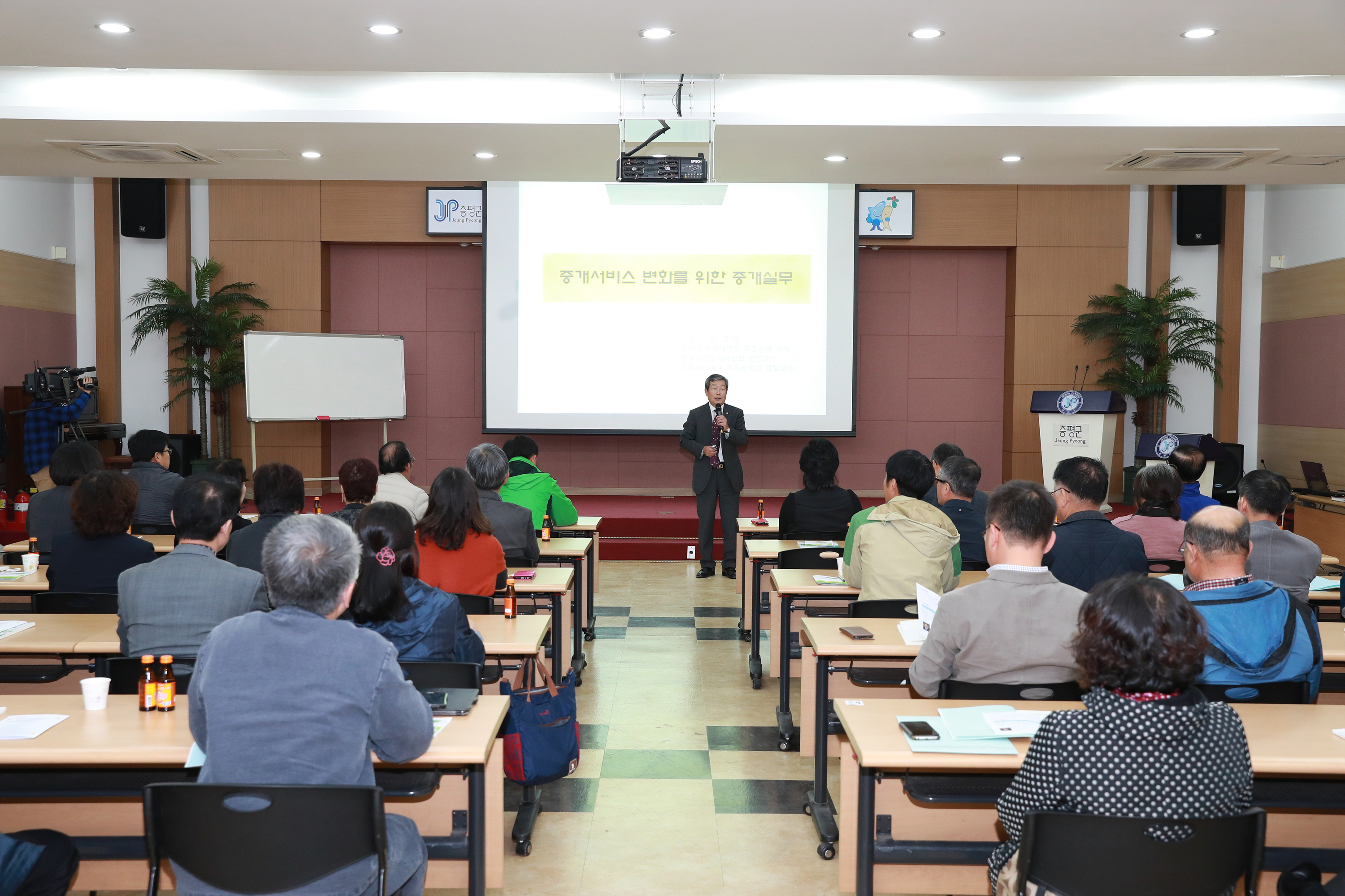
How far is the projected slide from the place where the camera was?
973 cm

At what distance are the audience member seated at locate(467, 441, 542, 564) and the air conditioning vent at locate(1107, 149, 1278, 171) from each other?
452cm

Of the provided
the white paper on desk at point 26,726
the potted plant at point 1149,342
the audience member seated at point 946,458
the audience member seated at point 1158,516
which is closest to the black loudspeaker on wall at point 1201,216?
the potted plant at point 1149,342

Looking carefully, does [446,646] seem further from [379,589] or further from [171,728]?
[171,728]

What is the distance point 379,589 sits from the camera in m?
2.60

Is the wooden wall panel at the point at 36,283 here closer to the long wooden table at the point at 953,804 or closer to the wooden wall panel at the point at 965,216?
the wooden wall panel at the point at 965,216

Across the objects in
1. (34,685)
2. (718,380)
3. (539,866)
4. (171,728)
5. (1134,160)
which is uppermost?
(1134,160)

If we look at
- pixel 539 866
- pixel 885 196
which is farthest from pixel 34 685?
pixel 885 196

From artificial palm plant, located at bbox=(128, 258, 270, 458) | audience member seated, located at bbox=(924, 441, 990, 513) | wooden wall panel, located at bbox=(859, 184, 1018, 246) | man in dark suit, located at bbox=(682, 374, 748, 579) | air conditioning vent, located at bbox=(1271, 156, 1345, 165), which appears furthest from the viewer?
wooden wall panel, located at bbox=(859, 184, 1018, 246)

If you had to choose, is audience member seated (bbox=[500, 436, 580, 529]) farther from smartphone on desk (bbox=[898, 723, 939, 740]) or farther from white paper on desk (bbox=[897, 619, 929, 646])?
smartphone on desk (bbox=[898, 723, 939, 740])

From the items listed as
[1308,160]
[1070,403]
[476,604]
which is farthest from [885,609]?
[1070,403]

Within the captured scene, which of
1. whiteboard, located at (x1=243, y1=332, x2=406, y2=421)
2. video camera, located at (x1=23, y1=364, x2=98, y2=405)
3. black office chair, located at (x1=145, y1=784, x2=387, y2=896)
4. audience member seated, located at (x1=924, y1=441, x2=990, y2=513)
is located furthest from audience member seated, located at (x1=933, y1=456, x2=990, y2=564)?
video camera, located at (x1=23, y1=364, x2=98, y2=405)

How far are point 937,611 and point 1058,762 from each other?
81cm

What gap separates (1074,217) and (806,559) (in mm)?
7109

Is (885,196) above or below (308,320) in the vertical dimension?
above
